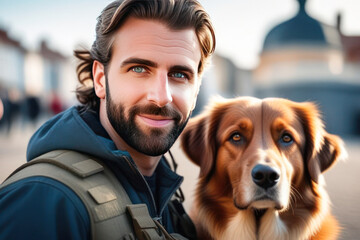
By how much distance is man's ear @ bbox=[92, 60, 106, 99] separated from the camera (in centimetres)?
249

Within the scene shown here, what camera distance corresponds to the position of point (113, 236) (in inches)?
67.6

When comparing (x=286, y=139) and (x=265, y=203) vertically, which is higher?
(x=286, y=139)

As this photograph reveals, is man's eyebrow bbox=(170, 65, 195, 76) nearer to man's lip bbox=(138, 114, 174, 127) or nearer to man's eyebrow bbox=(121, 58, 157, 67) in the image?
man's eyebrow bbox=(121, 58, 157, 67)

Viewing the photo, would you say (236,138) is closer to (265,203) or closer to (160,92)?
(265,203)

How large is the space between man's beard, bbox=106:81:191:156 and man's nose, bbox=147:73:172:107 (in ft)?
0.18

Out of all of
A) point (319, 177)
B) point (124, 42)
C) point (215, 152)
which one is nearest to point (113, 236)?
point (124, 42)

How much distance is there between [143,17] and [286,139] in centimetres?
140

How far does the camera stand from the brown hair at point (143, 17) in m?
2.27

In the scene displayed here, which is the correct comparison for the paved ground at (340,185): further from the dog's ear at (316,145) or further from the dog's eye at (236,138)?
the dog's eye at (236,138)

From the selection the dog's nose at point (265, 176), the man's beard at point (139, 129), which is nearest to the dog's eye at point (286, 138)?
the dog's nose at point (265, 176)

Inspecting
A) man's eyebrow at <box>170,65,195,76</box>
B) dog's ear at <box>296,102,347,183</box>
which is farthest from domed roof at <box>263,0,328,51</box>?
man's eyebrow at <box>170,65,195,76</box>

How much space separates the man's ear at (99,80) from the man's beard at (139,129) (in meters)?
0.11

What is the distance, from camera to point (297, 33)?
96.3ft

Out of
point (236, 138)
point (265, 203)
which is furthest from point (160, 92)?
point (265, 203)
